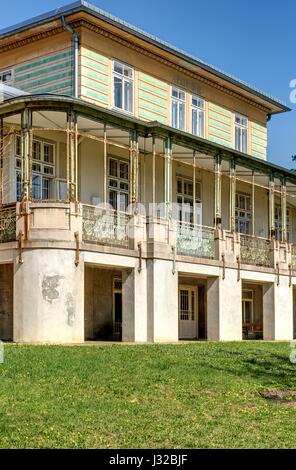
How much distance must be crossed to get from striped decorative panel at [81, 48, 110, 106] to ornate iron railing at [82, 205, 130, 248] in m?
3.92

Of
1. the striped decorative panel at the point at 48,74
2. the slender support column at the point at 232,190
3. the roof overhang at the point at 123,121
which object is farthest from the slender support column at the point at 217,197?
the striped decorative panel at the point at 48,74

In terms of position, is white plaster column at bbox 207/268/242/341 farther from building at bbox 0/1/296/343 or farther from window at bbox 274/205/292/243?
window at bbox 274/205/292/243

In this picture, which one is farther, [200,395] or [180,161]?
[180,161]

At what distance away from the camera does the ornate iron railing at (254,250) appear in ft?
94.1

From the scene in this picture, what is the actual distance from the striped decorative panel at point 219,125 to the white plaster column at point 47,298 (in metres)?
11.7

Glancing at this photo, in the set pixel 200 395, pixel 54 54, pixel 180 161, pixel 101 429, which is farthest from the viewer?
pixel 180 161

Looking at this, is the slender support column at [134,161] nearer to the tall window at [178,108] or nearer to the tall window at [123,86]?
the tall window at [123,86]

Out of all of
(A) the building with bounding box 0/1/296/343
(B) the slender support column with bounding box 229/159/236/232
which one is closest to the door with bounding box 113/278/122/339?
(A) the building with bounding box 0/1/296/343

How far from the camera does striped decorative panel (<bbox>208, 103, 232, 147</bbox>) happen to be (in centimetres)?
3102
